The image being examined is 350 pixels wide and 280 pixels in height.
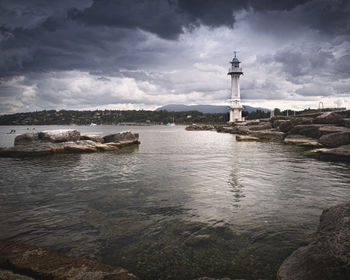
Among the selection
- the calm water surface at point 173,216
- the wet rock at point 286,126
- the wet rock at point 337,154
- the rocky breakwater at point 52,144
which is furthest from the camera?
the wet rock at point 286,126

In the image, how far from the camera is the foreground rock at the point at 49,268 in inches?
164

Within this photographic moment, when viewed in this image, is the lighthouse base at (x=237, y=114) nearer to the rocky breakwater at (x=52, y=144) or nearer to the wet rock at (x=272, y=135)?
the wet rock at (x=272, y=135)

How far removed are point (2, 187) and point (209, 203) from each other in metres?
10.9

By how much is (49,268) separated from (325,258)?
5179 mm

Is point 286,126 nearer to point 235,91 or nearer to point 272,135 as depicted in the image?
point 272,135

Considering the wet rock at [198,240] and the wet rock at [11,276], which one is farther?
the wet rock at [198,240]

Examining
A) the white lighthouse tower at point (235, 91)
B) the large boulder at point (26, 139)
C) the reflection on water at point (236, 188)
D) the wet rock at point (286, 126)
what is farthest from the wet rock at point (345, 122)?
the white lighthouse tower at point (235, 91)

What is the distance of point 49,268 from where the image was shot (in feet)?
14.6

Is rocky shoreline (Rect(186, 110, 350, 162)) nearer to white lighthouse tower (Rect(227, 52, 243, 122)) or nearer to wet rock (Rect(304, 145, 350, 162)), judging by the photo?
wet rock (Rect(304, 145, 350, 162))

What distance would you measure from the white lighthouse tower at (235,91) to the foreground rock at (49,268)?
4054 inches

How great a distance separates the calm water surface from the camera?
18.0 feet

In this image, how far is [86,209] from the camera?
343 inches

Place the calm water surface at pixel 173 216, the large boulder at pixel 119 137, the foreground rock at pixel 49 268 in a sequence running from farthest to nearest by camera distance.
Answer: the large boulder at pixel 119 137 → the calm water surface at pixel 173 216 → the foreground rock at pixel 49 268

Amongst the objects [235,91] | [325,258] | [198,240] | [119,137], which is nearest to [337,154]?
[198,240]
